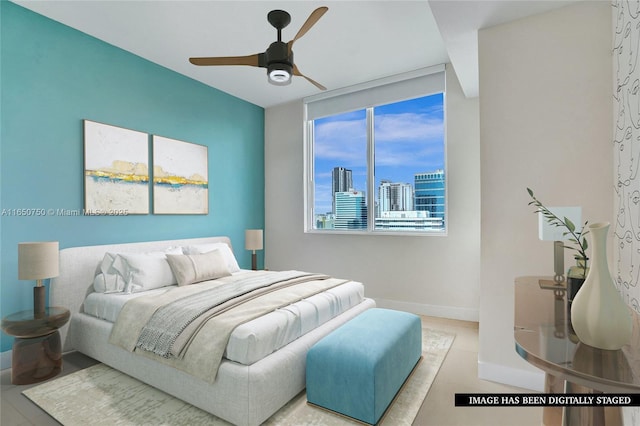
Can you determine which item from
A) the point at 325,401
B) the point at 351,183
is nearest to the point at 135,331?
the point at 325,401

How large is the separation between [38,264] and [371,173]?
140 inches

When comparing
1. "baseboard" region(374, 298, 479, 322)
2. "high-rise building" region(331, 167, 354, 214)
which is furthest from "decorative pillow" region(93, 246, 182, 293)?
"baseboard" region(374, 298, 479, 322)

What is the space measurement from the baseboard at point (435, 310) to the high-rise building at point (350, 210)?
1.07 metres

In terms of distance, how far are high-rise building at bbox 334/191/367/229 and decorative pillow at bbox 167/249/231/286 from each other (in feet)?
6.02

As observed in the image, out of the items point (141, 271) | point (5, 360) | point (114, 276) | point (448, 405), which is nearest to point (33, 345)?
point (5, 360)

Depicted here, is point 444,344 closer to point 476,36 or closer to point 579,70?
point 579,70

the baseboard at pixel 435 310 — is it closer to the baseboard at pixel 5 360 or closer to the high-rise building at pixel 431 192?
the high-rise building at pixel 431 192

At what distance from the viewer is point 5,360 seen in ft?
8.34

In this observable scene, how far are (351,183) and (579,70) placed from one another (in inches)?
110

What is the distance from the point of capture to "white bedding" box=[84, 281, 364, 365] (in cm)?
187

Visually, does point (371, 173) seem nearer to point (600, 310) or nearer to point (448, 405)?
point (448, 405)

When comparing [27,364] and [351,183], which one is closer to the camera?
[27,364]

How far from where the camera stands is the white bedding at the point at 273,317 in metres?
1.87

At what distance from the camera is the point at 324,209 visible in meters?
4.80
